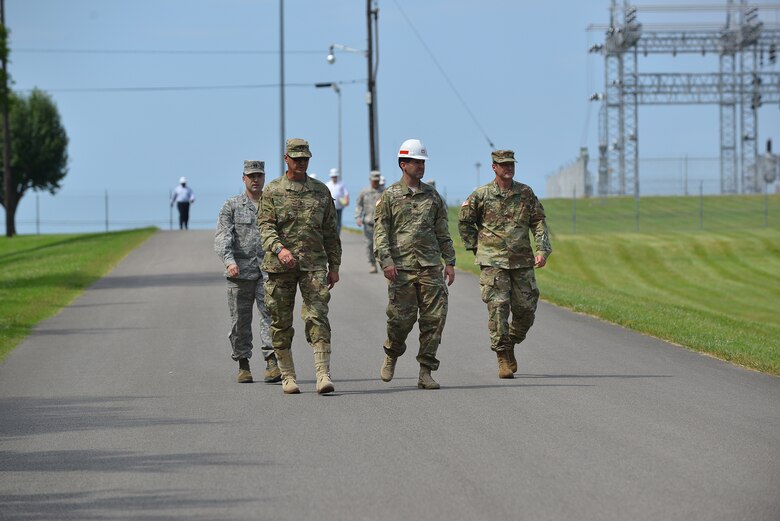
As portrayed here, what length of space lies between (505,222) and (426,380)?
1696mm

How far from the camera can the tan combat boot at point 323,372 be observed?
11.6m

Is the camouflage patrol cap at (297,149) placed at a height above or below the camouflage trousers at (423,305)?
above

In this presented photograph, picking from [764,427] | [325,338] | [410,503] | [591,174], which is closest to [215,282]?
[325,338]

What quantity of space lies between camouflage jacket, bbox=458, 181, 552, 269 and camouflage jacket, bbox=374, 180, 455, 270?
77cm

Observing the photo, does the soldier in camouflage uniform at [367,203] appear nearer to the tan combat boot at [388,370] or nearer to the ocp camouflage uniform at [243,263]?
the ocp camouflage uniform at [243,263]

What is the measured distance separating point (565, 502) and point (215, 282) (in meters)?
18.9

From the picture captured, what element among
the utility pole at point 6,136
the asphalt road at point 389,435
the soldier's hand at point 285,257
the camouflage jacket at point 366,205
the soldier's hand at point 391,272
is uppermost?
the utility pole at point 6,136

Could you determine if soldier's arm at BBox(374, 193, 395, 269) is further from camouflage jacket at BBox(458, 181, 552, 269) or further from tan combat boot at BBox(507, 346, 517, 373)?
tan combat boot at BBox(507, 346, 517, 373)

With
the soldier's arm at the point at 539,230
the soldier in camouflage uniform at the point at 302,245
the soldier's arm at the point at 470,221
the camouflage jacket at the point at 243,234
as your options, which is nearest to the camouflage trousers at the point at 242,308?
the camouflage jacket at the point at 243,234

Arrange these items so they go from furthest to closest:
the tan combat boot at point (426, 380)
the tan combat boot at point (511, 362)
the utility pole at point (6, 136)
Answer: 1. the utility pole at point (6, 136)
2. the tan combat boot at point (511, 362)
3. the tan combat boot at point (426, 380)

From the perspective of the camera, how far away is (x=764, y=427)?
9.98 metres

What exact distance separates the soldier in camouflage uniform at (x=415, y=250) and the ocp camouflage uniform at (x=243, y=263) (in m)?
1.29

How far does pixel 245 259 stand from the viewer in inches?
502

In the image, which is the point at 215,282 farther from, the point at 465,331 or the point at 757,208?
the point at 757,208
